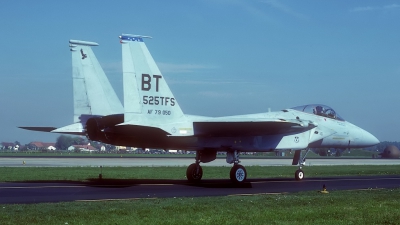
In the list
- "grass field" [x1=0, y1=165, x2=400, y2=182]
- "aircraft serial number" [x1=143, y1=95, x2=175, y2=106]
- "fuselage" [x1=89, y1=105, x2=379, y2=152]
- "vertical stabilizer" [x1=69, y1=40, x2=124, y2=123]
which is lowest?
"grass field" [x1=0, y1=165, x2=400, y2=182]

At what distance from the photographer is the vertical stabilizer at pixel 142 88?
1936 centimetres

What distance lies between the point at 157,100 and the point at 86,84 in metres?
3.84

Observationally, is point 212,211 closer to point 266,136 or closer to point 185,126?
point 185,126

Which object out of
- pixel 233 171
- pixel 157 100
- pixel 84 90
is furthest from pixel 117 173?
pixel 157 100

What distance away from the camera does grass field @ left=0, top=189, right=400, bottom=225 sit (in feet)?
37.4

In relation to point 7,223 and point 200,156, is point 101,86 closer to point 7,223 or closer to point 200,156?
point 200,156

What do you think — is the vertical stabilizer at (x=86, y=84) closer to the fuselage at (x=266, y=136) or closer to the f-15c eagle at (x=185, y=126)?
the f-15c eagle at (x=185, y=126)

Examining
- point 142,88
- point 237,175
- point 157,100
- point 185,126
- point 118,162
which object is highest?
point 142,88

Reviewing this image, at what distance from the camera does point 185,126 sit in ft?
68.9

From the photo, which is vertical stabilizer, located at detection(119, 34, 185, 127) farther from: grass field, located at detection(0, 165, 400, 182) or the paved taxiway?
the paved taxiway

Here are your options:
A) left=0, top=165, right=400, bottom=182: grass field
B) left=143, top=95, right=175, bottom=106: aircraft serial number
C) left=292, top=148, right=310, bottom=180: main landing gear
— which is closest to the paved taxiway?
left=0, top=165, right=400, bottom=182: grass field

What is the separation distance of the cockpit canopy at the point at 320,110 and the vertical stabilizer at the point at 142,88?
805cm

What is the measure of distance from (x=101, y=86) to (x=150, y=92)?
3732 millimetres

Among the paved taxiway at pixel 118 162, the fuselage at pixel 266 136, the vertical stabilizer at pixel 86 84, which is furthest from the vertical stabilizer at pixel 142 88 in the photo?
the paved taxiway at pixel 118 162
